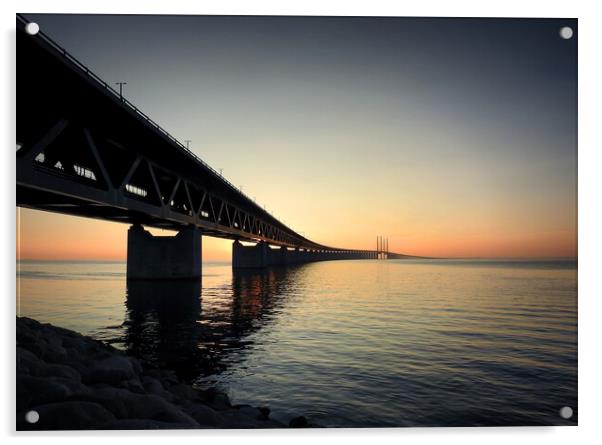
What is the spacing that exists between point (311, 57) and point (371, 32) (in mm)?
1394

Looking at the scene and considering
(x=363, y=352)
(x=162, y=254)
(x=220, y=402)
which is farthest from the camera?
(x=162, y=254)

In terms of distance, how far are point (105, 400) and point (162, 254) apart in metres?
34.3

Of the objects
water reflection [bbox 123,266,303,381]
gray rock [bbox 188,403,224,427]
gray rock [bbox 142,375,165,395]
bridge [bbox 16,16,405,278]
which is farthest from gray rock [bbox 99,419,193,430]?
bridge [bbox 16,16,405,278]

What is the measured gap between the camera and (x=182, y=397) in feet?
28.0

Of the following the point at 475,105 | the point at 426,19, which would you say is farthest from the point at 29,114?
the point at 475,105

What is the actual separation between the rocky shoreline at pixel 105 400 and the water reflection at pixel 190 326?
2310 millimetres

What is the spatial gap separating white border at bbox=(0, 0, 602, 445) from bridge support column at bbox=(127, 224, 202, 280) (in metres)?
31.7

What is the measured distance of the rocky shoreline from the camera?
6.69 meters

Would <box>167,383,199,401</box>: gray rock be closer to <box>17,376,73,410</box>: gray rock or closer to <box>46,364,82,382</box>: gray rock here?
<box>46,364,82,382</box>: gray rock

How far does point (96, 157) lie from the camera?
18.8 m

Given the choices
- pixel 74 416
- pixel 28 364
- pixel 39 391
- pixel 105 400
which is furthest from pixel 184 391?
pixel 28 364
